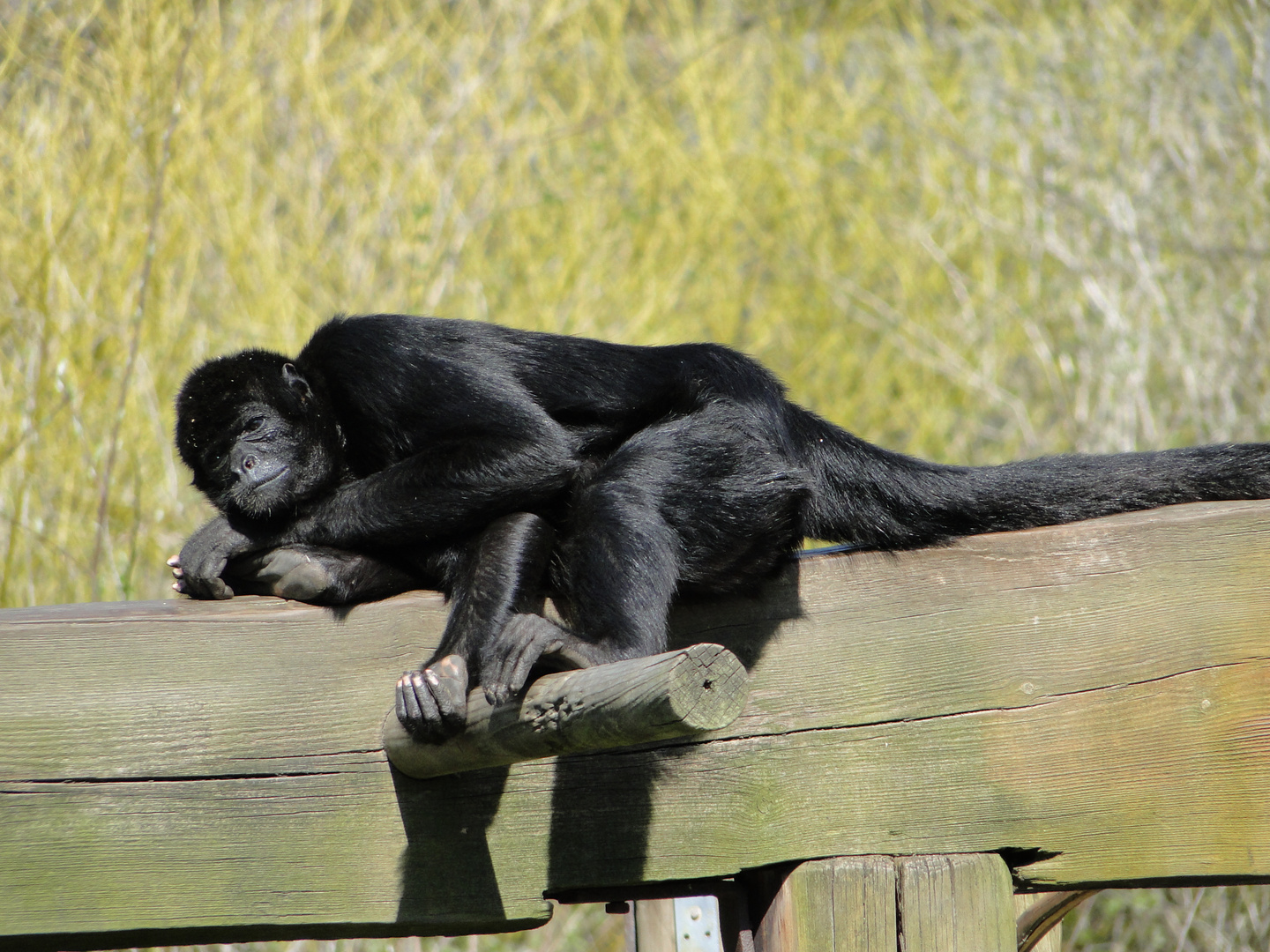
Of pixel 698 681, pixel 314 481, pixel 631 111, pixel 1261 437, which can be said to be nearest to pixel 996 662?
pixel 698 681

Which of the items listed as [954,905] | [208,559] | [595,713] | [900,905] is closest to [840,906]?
[900,905]

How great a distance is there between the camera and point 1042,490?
9.59 ft

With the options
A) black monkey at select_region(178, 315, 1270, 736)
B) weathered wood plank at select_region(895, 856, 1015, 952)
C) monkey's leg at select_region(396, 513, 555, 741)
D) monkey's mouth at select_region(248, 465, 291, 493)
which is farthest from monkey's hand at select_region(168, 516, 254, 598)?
weathered wood plank at select_region(895, 856, 1015, 952)

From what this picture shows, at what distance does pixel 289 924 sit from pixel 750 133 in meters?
8.80

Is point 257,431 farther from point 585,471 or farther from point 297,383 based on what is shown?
point 585,471

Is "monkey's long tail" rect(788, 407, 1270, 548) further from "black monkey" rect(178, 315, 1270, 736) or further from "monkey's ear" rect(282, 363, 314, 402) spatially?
"monkey's ear" rect(282, 363, 314, 402)

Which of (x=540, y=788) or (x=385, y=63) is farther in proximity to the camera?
(x=385, y=63)

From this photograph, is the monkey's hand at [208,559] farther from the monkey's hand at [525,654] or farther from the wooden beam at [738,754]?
the monkey's hand at [525,654]

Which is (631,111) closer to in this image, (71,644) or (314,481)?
(314,481)

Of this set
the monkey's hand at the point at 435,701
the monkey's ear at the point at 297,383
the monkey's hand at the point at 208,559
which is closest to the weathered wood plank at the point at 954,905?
the monkey's hand at the point at 435,701

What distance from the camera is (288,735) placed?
100 inches

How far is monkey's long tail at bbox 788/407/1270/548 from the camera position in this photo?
2904 mm

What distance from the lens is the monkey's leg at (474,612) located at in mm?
2342

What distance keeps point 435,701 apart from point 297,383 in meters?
1.46
